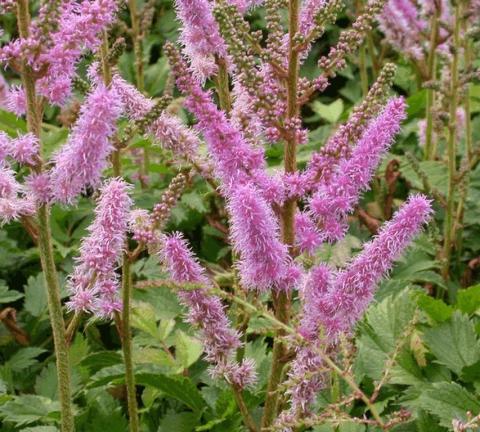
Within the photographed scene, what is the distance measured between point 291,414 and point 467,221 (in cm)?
213

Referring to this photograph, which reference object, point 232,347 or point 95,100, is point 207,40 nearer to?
point 95,100

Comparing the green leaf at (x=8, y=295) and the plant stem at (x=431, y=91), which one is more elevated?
the plant stem at (x=431, y=91)

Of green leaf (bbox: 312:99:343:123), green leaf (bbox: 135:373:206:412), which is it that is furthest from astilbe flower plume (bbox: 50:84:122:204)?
green leaf (bbox: 312:99:343:123)

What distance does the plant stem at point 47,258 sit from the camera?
2.13m

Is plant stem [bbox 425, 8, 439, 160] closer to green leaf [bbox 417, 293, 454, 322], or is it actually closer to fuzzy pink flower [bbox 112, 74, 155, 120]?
green leaf [bbox 417, 293, 454, 322]

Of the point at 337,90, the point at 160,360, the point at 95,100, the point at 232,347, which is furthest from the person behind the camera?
the point at 337,90

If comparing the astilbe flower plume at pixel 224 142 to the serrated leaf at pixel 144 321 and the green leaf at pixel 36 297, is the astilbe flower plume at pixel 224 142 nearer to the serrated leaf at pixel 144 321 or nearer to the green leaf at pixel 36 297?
the serrated leaf at pixel 144 321

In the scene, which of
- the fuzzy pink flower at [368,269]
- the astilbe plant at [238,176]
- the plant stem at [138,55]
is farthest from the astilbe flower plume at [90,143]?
the plant stem at [138,55]

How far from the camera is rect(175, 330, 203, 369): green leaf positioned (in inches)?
119

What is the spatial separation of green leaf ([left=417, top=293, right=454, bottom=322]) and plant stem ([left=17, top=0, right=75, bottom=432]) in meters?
1.18

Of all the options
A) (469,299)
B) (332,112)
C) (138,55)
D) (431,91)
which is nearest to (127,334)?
(469,299)

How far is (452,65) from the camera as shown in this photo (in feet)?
12.4

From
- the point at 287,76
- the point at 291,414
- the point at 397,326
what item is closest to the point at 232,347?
the point at 291,414

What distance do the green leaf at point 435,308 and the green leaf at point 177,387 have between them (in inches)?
29.0
